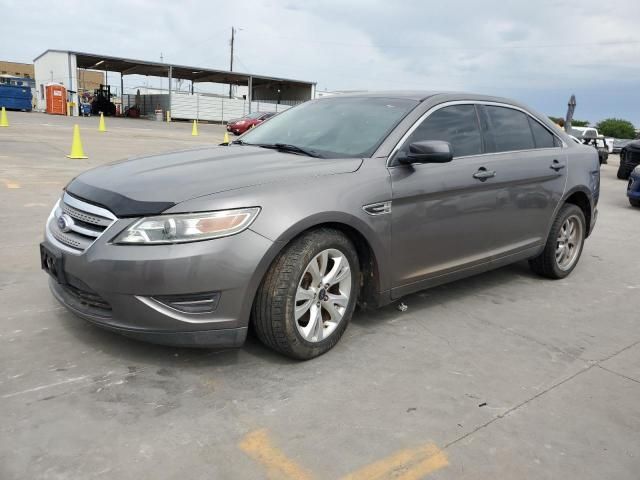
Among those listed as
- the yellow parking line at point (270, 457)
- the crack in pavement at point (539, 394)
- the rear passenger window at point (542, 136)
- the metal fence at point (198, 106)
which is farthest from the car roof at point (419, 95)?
the metal fence at point (198, 106)

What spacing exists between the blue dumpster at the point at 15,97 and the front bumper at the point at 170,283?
41.5m

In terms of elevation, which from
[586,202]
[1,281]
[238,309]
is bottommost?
[1,281]

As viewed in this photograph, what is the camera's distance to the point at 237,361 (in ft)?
10.3

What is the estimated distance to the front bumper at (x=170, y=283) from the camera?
2.69m

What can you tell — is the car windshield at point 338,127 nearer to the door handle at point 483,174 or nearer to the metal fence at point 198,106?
the door handle at point 483,174

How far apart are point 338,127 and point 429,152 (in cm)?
79

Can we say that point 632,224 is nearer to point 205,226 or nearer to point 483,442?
point 483,442

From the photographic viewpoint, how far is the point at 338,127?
153 inches

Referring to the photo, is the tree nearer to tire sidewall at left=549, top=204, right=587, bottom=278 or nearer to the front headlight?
tire sidewall at left=549, top=204, right=587, bottom=278

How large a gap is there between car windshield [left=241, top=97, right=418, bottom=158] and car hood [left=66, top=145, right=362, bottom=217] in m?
0.23

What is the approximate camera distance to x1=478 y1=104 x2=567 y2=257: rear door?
425 cm

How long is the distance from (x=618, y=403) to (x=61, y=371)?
2981 millimetres

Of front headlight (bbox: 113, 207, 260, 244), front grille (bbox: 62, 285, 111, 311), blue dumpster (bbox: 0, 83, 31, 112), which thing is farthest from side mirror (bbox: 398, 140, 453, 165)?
blue dumpster (bbox: 0, 83, 31, 112)

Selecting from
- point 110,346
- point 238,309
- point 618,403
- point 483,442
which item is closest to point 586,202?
point 618,403
